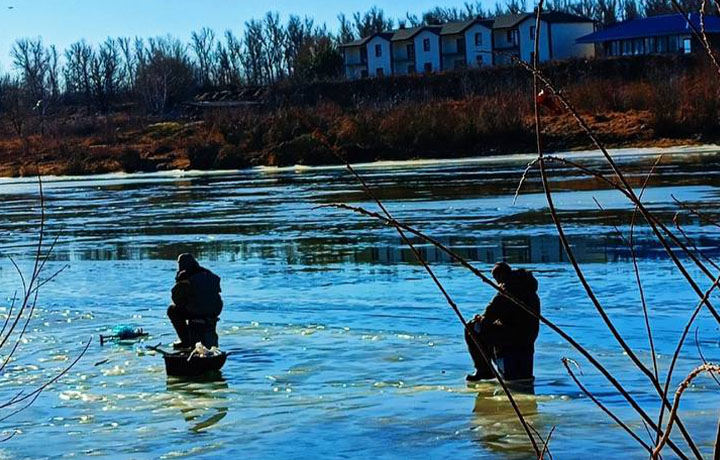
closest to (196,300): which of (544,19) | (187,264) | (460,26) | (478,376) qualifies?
(187,264)

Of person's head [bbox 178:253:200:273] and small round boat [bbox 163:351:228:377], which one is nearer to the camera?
small round boat [bbox 163:351:228:377]

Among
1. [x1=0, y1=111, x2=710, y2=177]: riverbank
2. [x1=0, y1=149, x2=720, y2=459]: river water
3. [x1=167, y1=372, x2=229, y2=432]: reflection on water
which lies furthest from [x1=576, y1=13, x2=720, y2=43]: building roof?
[x1=167, y1=372, x2=229, y2=432]: reflection on water

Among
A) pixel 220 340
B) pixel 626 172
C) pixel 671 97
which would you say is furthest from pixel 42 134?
pixel 220 340

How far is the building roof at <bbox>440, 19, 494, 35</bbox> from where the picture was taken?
3937 inches

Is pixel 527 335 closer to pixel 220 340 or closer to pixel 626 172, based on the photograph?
pixel 220 340

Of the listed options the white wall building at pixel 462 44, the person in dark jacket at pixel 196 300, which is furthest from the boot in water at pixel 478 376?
the white wall building at pixel 462 44

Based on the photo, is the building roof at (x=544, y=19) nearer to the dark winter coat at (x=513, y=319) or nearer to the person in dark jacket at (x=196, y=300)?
the person in dark jacket at (x=196, y=300)

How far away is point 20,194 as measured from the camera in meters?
50.2

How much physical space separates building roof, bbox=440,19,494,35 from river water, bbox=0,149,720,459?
72.7 metres

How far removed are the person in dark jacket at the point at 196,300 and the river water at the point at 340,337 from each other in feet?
1.33

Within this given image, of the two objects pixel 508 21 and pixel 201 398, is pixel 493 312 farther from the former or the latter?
pixel 508 21

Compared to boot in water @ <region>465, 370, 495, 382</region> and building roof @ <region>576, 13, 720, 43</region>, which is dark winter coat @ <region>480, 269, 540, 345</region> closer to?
boot in water @ <region>465, 370, 495, 382</region>

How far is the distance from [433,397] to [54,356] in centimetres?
466

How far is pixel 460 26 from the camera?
333 feet
